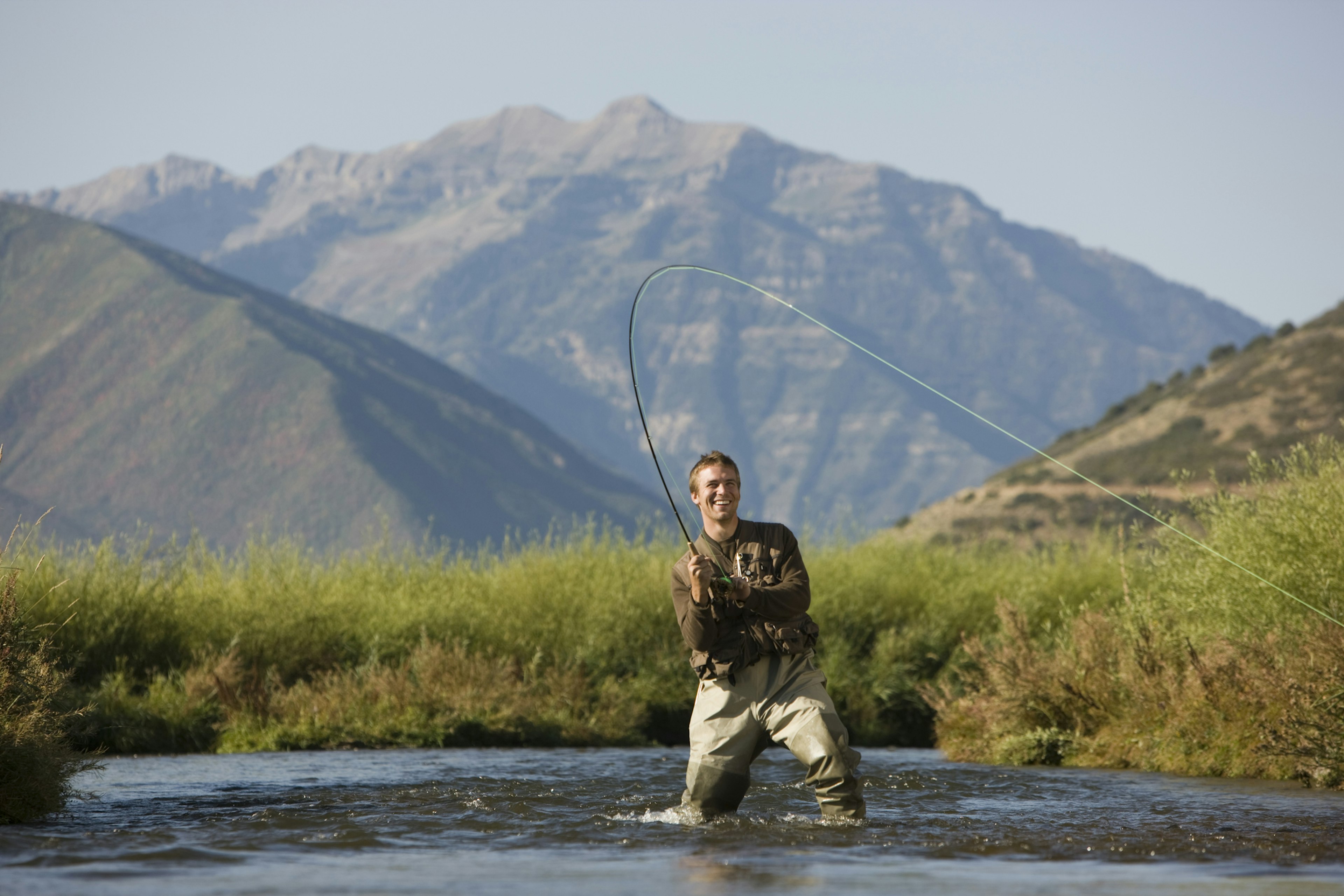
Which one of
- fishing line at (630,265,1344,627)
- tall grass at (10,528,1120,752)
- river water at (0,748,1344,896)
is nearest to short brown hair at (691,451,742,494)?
fishing line at (630,265,1344,627)

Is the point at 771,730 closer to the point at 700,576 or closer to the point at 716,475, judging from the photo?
the point at 700,576

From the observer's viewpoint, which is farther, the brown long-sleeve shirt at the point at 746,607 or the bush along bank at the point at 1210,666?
the bush along bank at the point at 1210,666

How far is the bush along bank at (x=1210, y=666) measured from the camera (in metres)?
12.1

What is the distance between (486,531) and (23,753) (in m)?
179

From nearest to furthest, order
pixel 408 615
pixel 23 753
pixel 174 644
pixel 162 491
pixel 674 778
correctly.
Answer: pixel 23 753
pixel 674 778
pixel 174 644
pixel 408 615
pixel 162 491

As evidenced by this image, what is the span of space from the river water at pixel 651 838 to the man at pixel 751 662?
1.47 feet

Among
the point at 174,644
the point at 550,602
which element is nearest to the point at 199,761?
the point at 174,644

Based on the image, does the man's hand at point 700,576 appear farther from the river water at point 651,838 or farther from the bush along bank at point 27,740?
the bush along bank at point 27,740

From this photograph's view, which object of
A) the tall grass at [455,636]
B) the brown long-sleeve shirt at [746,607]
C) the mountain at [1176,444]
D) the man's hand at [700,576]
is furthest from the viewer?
the mountain at [1176,444]

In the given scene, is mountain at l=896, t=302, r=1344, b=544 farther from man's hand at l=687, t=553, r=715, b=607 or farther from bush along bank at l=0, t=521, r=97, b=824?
man's hand at l=687, t=553, r=715, b=607

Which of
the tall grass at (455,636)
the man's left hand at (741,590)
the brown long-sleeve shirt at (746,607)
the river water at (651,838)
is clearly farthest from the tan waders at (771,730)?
the tall grass at (455,636)

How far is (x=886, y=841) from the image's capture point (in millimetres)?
8695

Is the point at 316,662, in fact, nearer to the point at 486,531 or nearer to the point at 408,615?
the point at 408,615

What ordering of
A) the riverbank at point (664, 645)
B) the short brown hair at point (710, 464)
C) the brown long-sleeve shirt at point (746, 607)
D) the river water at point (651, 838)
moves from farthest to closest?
the riverbank at point (664, 645), the short brown hair at point (710, 464), the brown long-sleeve shirt at point (746, 607), the river water at point (651, 838)
